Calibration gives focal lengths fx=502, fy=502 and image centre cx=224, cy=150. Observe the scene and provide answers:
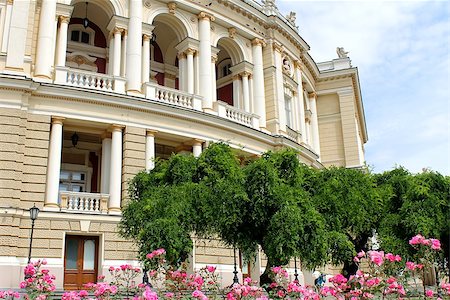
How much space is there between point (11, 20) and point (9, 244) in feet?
31.1

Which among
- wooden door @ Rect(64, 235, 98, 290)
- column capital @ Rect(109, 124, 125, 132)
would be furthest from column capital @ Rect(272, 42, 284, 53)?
wooden door @ Rect(64, 235, 98, 290)

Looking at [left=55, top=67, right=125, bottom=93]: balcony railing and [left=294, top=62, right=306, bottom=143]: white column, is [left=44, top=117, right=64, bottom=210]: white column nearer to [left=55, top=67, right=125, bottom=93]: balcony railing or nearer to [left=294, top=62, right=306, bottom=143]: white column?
[left=55, top=67, right=125, bottom=93]: balcony railing

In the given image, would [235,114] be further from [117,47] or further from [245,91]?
[117,47]

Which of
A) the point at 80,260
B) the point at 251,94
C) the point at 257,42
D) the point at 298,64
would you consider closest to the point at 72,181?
the point at 80,260

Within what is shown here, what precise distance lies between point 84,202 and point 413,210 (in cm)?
1333

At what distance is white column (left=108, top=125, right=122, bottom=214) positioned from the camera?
21.6 meters

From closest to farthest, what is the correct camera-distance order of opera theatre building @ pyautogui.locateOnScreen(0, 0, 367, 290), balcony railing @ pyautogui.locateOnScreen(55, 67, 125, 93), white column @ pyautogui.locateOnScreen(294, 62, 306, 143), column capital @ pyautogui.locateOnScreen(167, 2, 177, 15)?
opera theatre building @ pyautogui.locateOnScreen(0, 0, 367, 290)
balcony railing @ pyautogui.locateOnScreen(55, 67, 125, 93)
column capital @ pyautogui.locateOnScreen(167, 2, 177, 15)
white column @ pyautogui.locateOnScreen(294, 62, 306, 143)

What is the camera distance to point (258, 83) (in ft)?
98.2

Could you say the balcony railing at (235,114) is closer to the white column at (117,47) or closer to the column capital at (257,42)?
the column capital at (257,42)

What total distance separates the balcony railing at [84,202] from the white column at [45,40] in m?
5.31

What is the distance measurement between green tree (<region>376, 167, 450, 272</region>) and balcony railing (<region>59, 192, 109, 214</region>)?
11.4 m

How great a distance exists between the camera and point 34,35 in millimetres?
22344

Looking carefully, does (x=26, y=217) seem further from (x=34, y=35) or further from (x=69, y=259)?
(x=34, y=35)

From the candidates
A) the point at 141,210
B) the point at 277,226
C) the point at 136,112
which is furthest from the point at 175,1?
the point at 277,226
